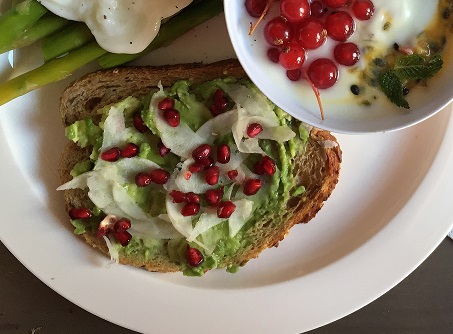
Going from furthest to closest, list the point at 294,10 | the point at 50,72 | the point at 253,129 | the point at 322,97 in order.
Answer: the point at 50,72 < the point at 253,129 < the point at 322,97 < the point at 294,10

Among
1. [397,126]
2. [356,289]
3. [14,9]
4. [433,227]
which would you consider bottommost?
[356,289]

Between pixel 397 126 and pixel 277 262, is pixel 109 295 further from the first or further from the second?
pixel 397 126

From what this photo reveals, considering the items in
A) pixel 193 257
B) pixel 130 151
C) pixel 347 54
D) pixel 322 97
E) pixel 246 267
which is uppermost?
pixel 347 54

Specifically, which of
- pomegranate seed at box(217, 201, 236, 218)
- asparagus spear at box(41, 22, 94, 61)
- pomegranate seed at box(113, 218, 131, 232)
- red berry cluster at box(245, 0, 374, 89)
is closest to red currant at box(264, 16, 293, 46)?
red berry cluster at box(245, 0, 374, 89)

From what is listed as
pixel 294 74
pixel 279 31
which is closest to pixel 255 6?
pixel 279 31

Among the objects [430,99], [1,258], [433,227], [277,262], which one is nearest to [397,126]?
[430,99]

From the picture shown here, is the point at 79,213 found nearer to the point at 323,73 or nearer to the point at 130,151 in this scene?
the point at 130,151
